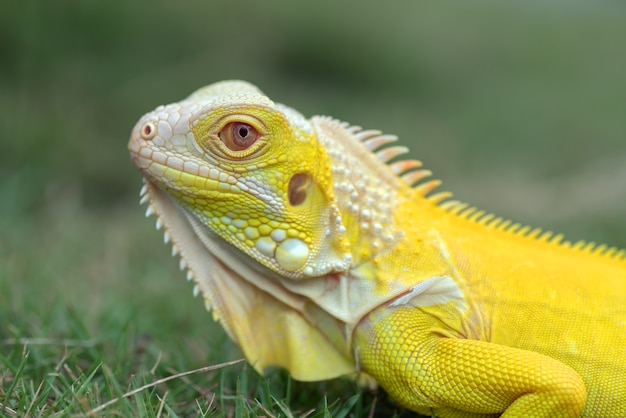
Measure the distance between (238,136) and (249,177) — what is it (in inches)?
7.5

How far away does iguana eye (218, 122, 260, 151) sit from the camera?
3281mm

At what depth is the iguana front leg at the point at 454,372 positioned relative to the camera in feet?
9.83

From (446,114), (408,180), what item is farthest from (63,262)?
(446,114)

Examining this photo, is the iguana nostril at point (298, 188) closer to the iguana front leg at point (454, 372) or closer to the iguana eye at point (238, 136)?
the iguana eye at point (238, 136)

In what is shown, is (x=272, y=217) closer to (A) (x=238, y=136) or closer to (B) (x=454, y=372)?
(A) (x=238, y=136)

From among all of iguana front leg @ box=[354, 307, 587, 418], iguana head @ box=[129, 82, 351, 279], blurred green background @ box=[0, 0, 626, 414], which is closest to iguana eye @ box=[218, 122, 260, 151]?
iguana head @ box=[129, 82, 351, 279]

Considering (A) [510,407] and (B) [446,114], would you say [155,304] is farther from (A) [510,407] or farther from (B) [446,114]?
(B) [446,114]

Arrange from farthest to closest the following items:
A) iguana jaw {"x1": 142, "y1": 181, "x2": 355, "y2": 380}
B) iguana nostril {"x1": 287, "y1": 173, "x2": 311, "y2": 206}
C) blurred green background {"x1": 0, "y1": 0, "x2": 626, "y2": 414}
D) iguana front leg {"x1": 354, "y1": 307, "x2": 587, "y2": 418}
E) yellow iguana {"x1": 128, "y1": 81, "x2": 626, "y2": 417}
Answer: blurred green background {"x1": 0, "y1": 0, "x2": 626, "y2": 414} < iguana jaw {"x1": 142, "y1": 181, "x2": 355, "y2": 380} < iguana nostril {"x1": 287, "y1": 173, "x2": 311, "y2": 206} < yellow iguana {"x1": 128, "y1": 81, "x2": 626, "y2": 417} < iguana front leg {"x1": 354, "y1": 307, "x2": 587, "y2": 418}

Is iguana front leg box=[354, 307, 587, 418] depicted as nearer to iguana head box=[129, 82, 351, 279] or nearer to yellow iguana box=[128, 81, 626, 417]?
yellow iguana box=[128, 81, 626, 417]

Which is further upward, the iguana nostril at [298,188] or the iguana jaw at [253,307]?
the iguana nostril at [298,188]

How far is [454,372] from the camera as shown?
122 inches

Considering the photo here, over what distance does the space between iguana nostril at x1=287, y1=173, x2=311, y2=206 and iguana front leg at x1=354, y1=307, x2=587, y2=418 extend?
619 mm

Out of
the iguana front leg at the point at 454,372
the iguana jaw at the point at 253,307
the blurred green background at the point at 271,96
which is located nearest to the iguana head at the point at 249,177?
the iguana jaw at the point at 253,307

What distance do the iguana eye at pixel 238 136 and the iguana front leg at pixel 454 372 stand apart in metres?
0.96
